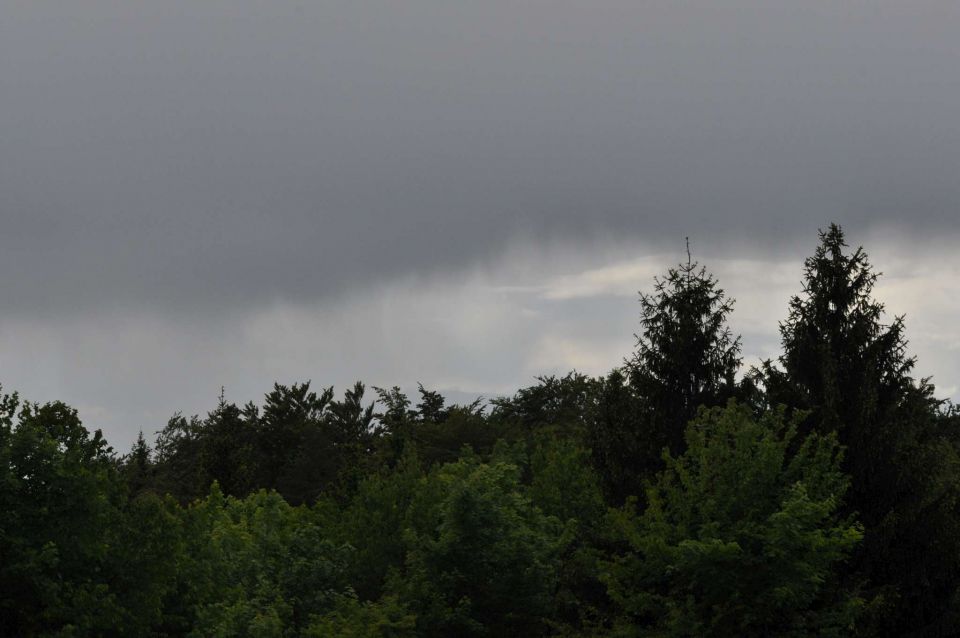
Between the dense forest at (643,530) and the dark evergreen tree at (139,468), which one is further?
the dark evergreen tree at (139,468)

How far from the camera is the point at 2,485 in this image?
28859 millimetres

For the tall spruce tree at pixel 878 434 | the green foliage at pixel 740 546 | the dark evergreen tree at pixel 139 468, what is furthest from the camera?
the dark evergreen tree at pixel 139 468

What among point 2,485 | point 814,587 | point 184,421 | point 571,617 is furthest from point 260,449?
point 814,587

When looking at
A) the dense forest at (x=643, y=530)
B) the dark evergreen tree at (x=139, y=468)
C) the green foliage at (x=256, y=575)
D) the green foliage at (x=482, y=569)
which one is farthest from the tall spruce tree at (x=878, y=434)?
the dark evergreen tree at (x=139, y=468)

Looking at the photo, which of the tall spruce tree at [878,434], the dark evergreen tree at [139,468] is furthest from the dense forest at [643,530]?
the dark evergreen tree at [139,468]

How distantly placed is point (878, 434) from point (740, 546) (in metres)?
8.16

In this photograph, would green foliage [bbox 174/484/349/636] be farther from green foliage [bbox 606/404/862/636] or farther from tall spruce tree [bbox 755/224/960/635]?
tall spruce tree [bbox 755/224/960/635]

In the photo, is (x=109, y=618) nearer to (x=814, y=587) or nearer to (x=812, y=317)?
(x=814, y=587)

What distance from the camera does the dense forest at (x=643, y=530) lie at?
27.2 m

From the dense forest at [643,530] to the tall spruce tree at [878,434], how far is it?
65 mm

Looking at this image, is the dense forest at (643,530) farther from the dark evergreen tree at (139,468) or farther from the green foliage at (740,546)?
the dark evergreen tree at (139,468)

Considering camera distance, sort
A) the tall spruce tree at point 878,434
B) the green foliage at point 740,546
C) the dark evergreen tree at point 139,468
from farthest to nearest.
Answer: the dark evergreen tree at point 139,468
the tall spruce tree at point 878,434
the green foliage at point 740,546

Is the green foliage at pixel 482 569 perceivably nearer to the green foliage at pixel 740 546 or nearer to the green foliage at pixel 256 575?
the green foliage at pixel 256 575

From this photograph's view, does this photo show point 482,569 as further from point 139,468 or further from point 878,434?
point 139,468
